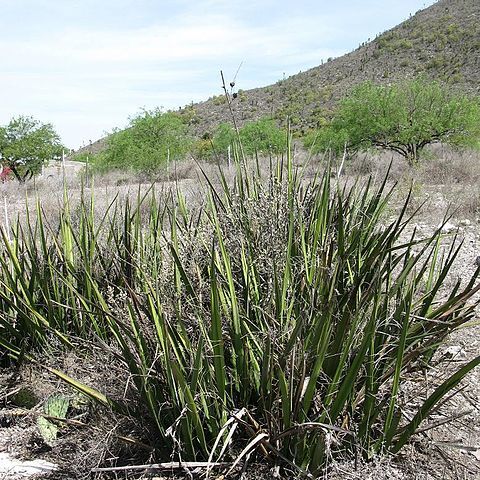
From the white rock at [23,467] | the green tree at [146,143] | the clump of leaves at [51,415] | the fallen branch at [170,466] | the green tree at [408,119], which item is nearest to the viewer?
the fallen branch at [170,466]

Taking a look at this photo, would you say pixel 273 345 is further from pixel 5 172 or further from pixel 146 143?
pixel 5 172

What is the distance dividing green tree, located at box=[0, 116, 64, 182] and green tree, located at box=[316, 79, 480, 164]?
42.8 ft

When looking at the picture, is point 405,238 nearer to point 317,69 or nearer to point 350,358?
point 350,358

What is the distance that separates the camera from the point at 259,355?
Answer: 277 cm

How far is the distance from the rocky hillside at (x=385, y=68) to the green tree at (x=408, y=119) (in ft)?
76.0

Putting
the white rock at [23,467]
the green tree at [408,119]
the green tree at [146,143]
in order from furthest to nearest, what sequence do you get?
the green tree at [146,143] < the green tree at [408,119] < the white rock at [23,467]

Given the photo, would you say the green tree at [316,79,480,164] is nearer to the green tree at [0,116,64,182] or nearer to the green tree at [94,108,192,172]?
the green tree at [94,108,192,172]

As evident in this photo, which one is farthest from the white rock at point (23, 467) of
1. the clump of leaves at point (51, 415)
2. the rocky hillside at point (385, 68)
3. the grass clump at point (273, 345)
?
the rocky hillside at point (385, 68)

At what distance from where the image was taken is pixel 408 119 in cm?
2019

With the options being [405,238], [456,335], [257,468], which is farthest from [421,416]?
[405,238]

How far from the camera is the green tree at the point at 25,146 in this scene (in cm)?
2639

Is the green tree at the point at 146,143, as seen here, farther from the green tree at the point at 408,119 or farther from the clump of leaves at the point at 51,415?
the clump of leaves at the point at 51,415

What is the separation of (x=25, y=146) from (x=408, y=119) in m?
16.0

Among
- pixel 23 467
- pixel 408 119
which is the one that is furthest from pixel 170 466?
pixel 408 119
